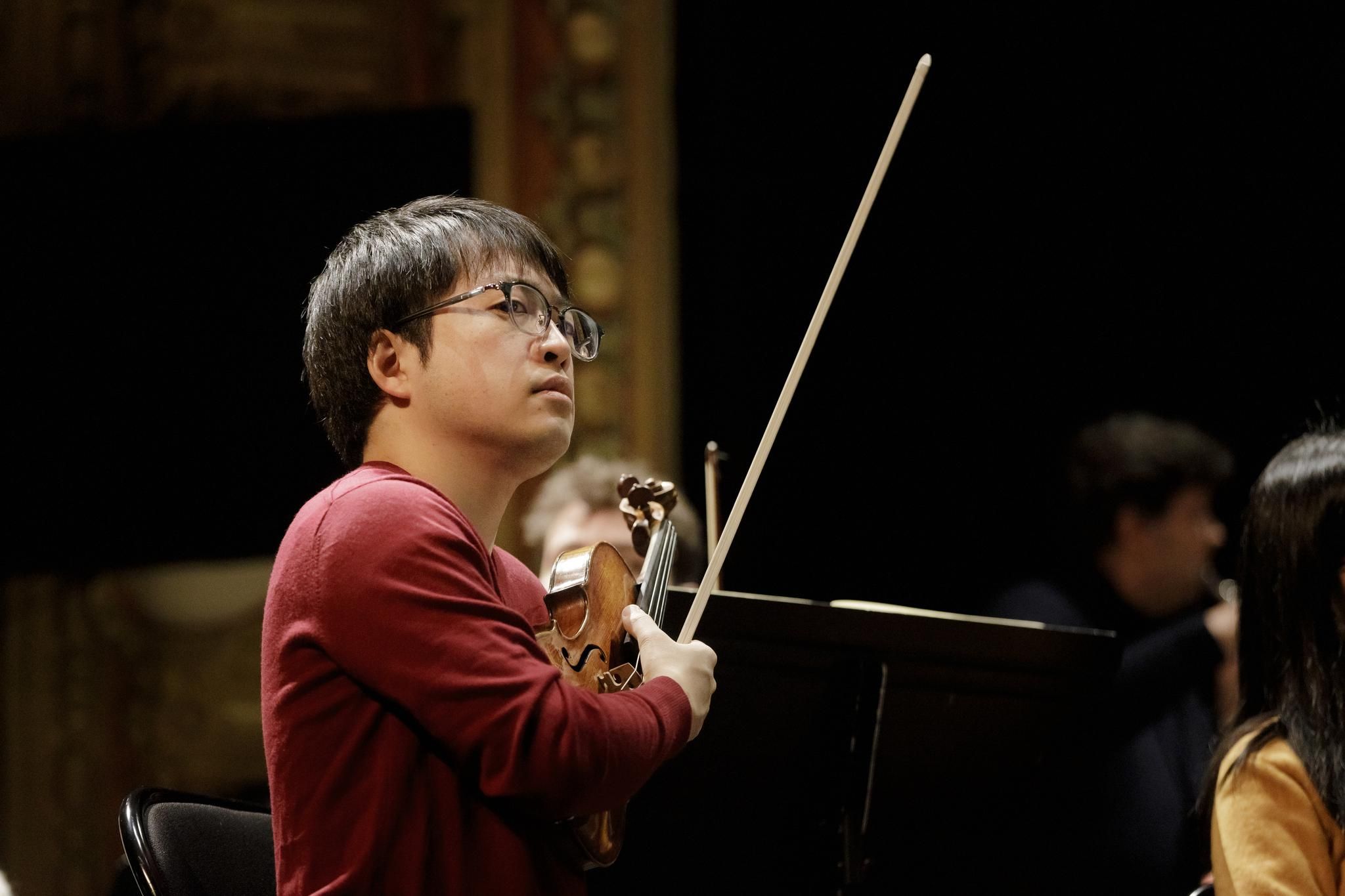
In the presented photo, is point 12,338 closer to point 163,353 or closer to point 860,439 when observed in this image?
point 163,353

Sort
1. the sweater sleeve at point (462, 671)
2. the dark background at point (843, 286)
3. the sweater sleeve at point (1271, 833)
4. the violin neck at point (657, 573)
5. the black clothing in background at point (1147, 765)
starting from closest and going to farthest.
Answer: the sweater sleeve at point (462, 671) → the violin neck at point (657, 573) → the sweater sleeve at point (1271, 833) → the black clothing in background at point (1147, 765) → the dark background at point (843, 286)

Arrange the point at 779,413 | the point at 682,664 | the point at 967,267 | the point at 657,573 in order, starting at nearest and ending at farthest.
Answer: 1. the point at 682,664
2. the point at 779,413
3. the point at 657,573
4. the point at 967,267

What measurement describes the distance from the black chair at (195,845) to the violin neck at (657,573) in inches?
17.9

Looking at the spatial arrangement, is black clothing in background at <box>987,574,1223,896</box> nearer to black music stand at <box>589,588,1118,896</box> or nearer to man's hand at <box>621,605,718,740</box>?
black music stand at <box>589,588,1118,896</box>

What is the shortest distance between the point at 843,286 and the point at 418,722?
2.67 m

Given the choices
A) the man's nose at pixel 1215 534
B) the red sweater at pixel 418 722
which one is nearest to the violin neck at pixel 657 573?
the red sweater at pixel 418 722

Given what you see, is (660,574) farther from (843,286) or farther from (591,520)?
(843,286)

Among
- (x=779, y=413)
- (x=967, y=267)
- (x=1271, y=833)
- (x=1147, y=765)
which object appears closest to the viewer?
(x=779, y=413)

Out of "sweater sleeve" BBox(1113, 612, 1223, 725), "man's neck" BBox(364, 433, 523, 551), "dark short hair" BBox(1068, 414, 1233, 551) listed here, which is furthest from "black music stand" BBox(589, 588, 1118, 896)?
"dark short hair" BBox(1068, 414, 1233, 551)

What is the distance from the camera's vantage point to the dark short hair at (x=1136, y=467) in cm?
331

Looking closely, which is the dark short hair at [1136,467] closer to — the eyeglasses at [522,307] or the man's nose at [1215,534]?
the man's nose at [1215,534]

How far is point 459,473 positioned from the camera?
131cm

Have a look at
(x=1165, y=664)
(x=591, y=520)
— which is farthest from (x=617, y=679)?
(x=1165, y=664)

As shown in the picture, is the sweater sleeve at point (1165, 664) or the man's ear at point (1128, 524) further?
the man's ear at point (1128, 524)
